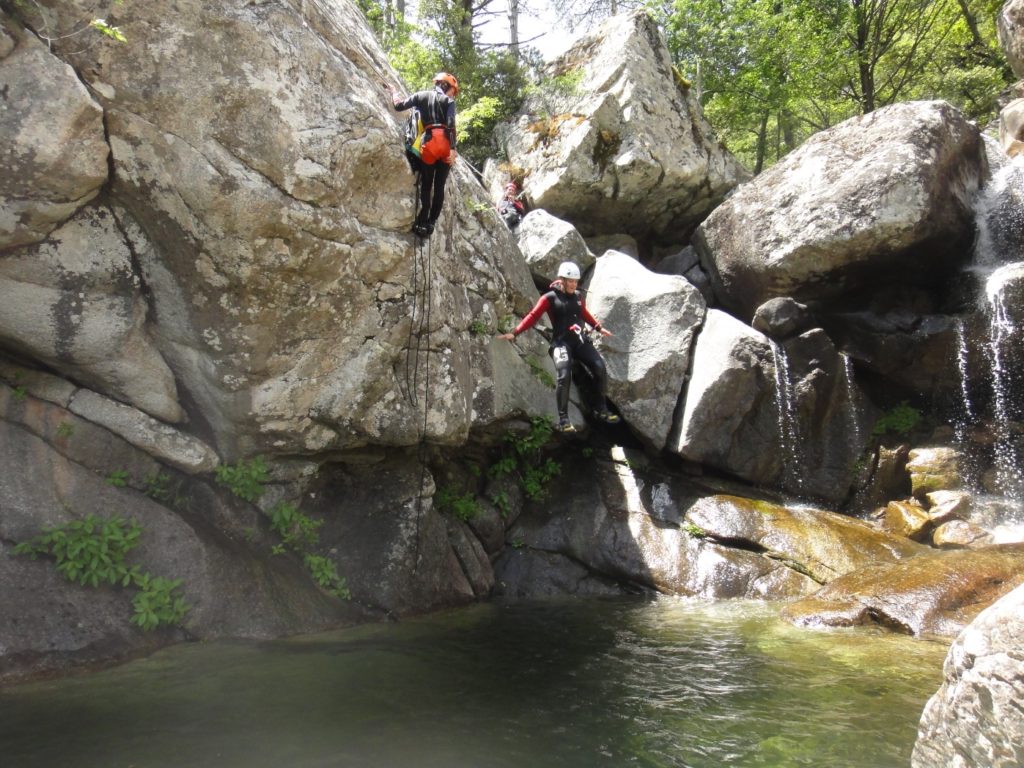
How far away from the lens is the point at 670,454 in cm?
1288

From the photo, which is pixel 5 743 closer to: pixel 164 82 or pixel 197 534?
pixel 197 534

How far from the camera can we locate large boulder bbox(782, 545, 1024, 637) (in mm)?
8359

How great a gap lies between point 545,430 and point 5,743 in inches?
322

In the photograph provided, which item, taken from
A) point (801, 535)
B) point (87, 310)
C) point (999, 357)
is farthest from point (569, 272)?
point (999, 357)

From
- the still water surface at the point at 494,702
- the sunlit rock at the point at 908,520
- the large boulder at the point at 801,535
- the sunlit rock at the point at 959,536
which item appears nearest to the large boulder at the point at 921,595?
the still water surface at the point at 494,702

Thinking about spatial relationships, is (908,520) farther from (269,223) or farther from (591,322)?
(269,223)

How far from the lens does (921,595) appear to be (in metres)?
8.70

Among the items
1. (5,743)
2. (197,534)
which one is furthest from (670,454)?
(5,743)

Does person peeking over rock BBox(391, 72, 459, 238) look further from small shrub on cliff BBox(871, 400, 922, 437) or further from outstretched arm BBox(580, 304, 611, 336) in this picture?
small shrub on cliff BBox(871, 400, 922, 437)

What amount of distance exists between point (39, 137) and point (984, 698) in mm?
8495

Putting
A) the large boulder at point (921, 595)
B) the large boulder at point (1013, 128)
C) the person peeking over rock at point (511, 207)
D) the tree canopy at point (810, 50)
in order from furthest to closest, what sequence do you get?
1. the tree canopy at point (810, 50)
2. the large boulder at point (1013, 128)
3. the person peeking over rock at point (511, 207)
4. the large boulder at point (921, 595)

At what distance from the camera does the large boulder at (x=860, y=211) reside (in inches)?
523

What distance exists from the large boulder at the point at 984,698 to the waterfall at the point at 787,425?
9.17m

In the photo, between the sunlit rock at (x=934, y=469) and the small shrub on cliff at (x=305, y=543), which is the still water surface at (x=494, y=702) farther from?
the sunlit rock at (x=934, y=469)
